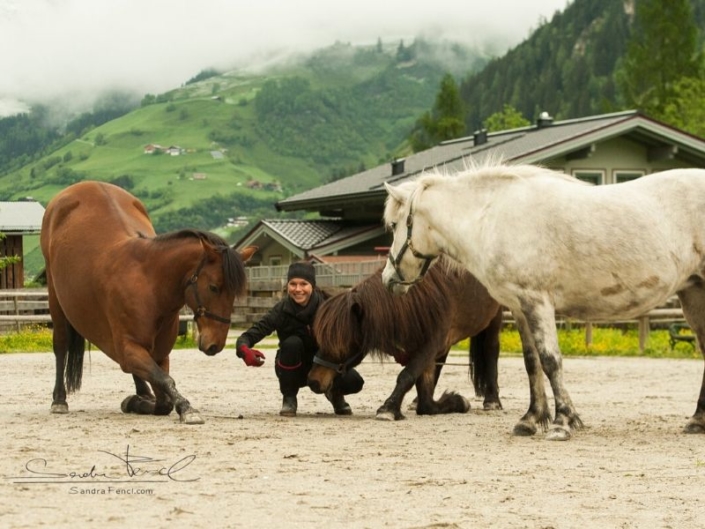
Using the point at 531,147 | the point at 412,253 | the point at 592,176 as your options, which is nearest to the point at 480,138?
the point at 592,176

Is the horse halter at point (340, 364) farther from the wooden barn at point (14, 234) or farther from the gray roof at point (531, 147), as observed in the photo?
the wooden barn at point (14, 234)

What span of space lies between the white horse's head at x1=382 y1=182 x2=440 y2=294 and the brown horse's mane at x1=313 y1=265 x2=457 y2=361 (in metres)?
0.32

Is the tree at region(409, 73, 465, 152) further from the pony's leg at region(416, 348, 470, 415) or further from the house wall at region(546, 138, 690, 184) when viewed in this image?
the pony's leg at region(416, 348, 470, 415)

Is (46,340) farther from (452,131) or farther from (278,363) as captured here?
(452,131)

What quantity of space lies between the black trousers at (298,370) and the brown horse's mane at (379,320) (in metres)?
0.27

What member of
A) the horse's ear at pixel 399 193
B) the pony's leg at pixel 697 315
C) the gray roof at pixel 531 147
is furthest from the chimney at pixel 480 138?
the horse's ear at pixel 399 193

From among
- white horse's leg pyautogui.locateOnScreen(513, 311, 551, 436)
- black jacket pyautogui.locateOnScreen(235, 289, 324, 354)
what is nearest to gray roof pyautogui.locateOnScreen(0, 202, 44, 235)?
black jacket pyautogui.locateOnScreen(235, 289, 324, 354)

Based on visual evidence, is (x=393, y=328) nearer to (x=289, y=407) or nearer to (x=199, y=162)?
(x=289, y=407)

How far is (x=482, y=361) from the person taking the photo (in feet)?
32.1

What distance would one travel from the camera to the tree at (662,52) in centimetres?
6131

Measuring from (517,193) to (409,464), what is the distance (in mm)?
2420

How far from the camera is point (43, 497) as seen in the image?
5.05 m

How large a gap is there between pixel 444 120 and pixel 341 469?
65349mm

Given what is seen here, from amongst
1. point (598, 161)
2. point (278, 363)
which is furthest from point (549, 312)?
point (598, 161)
